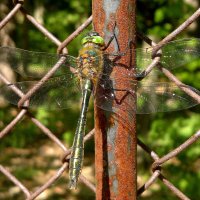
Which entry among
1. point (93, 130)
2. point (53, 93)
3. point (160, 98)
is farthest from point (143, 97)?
point (53, 93)

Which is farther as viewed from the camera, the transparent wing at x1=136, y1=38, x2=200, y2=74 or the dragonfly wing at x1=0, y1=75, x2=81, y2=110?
the dragonfly wing at x1=0, y1=75, x2=81, y2=110

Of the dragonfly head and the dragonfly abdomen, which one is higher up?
the dragonfly head

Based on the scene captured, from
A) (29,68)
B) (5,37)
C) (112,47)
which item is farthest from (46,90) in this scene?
(5,37)

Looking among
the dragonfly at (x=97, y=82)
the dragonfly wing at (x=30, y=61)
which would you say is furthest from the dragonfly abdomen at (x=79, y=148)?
the dragonfly wing at (x=30, y=61)

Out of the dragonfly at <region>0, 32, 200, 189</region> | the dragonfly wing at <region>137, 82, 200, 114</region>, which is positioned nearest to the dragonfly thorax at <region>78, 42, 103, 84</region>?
the dragonfly at <region>0, 32, 200, 189</region>

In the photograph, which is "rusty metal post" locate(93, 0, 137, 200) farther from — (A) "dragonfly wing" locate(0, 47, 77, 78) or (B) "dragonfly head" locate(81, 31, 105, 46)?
(A) "dragonfly wing" locate(0, 47, 77, 78)

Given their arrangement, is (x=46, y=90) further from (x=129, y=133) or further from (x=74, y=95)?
(x=129, y=133)
